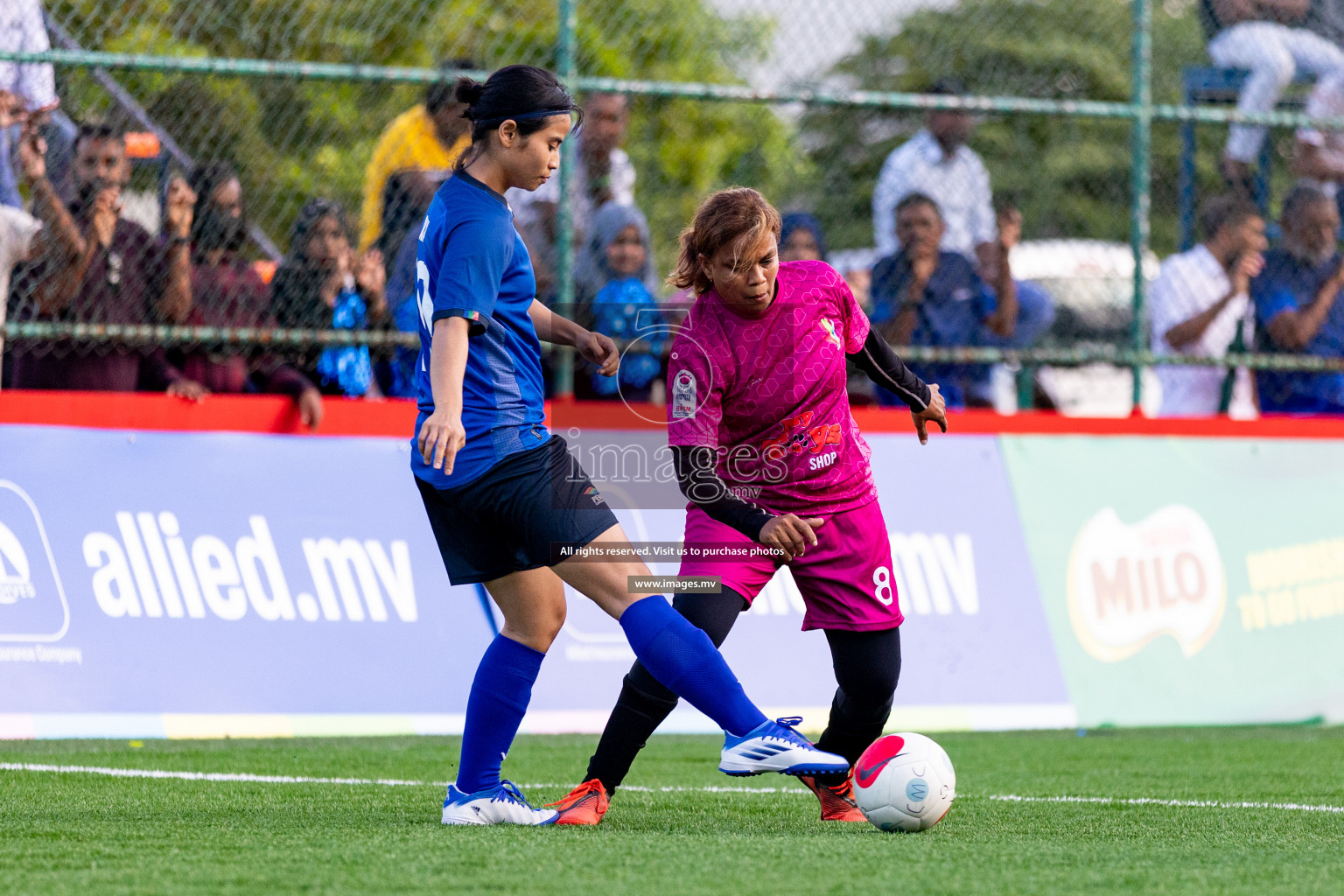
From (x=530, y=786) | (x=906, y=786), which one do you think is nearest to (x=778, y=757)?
(x=906, y=786)

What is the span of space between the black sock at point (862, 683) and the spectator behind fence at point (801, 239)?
3.37m

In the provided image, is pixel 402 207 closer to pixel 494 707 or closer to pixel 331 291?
pixel 331 291

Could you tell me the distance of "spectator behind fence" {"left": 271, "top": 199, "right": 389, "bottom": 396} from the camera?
268 inches

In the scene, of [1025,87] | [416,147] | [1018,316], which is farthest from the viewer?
[1025,87]

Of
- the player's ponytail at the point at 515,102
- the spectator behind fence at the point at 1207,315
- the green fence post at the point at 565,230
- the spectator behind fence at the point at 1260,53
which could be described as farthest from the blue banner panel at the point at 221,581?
the spectator behind fence at the point at 1260,53

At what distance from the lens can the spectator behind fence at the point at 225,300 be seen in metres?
6.62

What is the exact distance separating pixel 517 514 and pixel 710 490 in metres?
0.59

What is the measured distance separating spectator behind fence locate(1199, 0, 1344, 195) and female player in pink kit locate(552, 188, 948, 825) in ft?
15.7

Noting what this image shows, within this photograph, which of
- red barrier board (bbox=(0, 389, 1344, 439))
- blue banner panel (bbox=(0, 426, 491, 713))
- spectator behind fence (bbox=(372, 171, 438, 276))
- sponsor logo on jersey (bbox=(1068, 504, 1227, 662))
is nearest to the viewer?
blue banner panel (bbox=(0, 426, 491, 713))

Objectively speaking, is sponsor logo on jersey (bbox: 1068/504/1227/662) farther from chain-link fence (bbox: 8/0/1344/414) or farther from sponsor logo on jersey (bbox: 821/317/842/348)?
sponsor logo on jersey (bbox: 821/317/842/348)

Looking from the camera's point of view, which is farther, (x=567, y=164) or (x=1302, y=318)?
(x=1302, y=318)

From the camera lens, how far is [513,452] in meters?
4.00

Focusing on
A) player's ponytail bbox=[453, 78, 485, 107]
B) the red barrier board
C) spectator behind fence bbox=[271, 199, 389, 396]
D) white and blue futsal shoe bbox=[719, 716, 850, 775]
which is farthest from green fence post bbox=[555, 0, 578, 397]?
white and blue futsal shoe bbox=[719, 716, 850, 775]

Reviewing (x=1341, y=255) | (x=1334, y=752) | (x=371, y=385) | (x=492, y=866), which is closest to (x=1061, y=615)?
(x=1334, y=752)
